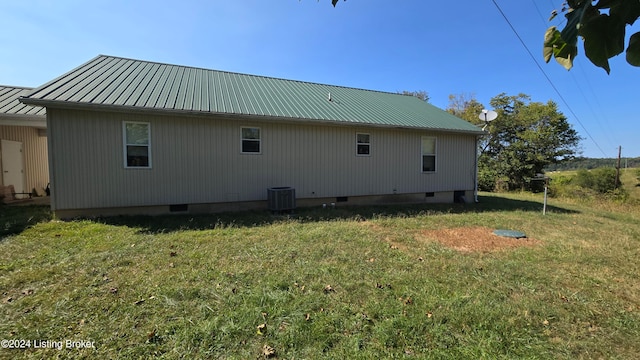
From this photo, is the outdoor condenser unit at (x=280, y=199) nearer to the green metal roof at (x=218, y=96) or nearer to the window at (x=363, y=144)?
the green metal roof at (x=218, y=96)

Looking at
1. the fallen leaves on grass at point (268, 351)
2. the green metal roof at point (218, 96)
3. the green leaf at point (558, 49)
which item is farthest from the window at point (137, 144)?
the green leaf at point (558, 49)

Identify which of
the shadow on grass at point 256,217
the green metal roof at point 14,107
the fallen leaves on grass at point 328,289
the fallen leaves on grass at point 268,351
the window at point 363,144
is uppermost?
the green metal roof at point 14,107

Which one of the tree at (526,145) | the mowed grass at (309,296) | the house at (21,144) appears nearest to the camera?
the mowed grass at (309,296)

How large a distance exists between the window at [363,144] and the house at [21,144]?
9662 mm

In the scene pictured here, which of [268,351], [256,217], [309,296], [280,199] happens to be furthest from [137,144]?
[268,351]

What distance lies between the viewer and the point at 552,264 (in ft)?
14.4

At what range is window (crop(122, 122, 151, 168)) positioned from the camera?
276 inches

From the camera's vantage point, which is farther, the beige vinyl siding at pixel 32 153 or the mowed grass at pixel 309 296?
the beige vinyl siding at pixel 32 153

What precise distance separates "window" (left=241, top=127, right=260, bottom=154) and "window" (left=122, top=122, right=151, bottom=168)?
7.81 ft

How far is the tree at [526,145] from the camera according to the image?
65.7ft

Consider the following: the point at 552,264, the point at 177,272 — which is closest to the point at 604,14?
the point at 177,272

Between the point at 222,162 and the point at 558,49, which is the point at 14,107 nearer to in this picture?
the point at 222,162

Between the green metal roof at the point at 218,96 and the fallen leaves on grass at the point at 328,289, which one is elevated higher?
the green metal roof at the point at 218,96

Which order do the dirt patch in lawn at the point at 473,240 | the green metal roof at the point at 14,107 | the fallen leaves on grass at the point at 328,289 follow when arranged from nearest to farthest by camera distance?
the fallen leaves on grass at the point at 328,289, the dirt patch in lawn at the point at 473,240, the green metal roof at the point at 14,107
